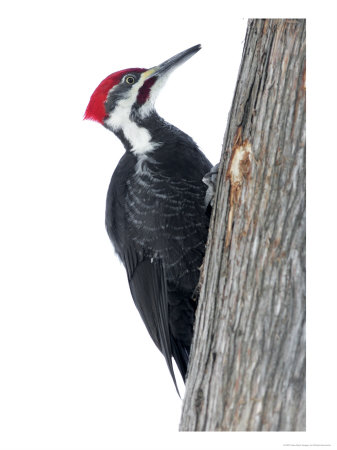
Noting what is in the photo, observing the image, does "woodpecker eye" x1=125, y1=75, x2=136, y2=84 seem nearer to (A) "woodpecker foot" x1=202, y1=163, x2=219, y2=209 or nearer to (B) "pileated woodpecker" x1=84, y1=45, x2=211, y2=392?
(B) "pileated woodpecker" x1=84, y1=45, x2=211, y2=392

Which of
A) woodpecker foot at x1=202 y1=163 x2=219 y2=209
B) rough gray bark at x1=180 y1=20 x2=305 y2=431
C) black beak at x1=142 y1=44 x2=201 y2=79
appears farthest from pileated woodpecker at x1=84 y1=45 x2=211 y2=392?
rough gray bark at x1=180 y1=20 x2=305 y2=431

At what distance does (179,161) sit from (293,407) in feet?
5.98

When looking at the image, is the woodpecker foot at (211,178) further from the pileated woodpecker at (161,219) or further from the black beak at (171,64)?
the black beak at (171,64)

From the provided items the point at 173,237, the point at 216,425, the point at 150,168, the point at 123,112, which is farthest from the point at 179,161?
the point at 216,425

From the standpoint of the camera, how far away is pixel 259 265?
6.65ft

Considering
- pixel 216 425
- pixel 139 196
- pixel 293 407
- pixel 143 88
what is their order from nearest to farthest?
pixel 293 407 → pixel 216 425 → pixel 139 196 → pixel 143 88

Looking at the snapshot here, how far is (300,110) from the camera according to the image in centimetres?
211

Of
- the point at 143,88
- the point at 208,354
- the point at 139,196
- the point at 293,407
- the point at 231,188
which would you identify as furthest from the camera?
the point at 143,88

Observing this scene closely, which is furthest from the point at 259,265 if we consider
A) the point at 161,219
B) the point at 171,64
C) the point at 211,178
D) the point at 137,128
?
the point at 171,64

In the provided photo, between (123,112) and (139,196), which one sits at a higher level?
(123,112)

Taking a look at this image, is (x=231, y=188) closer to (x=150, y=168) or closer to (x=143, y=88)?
(x=150, y=168)

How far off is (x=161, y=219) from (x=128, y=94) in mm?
1064

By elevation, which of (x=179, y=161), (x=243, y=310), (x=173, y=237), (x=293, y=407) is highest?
(x=179, y=161)

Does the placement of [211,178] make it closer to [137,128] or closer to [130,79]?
[137,128]
